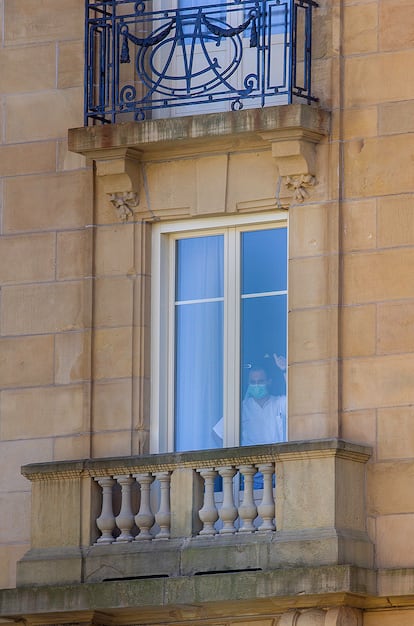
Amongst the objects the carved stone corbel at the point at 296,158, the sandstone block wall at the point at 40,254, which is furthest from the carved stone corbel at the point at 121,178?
the carved stone corbel at the point at 296,158

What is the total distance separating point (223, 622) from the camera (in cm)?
2269

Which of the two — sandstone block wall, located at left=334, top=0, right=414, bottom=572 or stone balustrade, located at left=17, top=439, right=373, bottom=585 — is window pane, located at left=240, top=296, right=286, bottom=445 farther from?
sandstone block wall, located at left=334, top=0, right=414, bottom=572

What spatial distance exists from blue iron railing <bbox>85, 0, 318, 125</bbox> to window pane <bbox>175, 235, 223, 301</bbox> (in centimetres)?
114

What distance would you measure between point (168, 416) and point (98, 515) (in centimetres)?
106

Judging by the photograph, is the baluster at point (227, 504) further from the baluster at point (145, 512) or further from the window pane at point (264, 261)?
the window pane at point (264, 261)

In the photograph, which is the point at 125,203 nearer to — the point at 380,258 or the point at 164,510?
the point at 380,258

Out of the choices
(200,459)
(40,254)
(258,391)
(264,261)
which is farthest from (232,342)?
(40,254)

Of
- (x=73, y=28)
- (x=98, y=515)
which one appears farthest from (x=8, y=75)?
(x=98, y=515)

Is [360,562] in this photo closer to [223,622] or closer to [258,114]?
[223,622]

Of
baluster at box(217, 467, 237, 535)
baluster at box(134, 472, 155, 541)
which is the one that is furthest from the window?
baluster at box(217, 467, 237, 535)

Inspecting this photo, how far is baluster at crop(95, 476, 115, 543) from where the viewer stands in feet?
76.0

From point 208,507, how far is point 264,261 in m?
2.18

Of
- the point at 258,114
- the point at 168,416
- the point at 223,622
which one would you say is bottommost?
the point at 223,622

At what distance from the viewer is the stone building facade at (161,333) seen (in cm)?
2230
